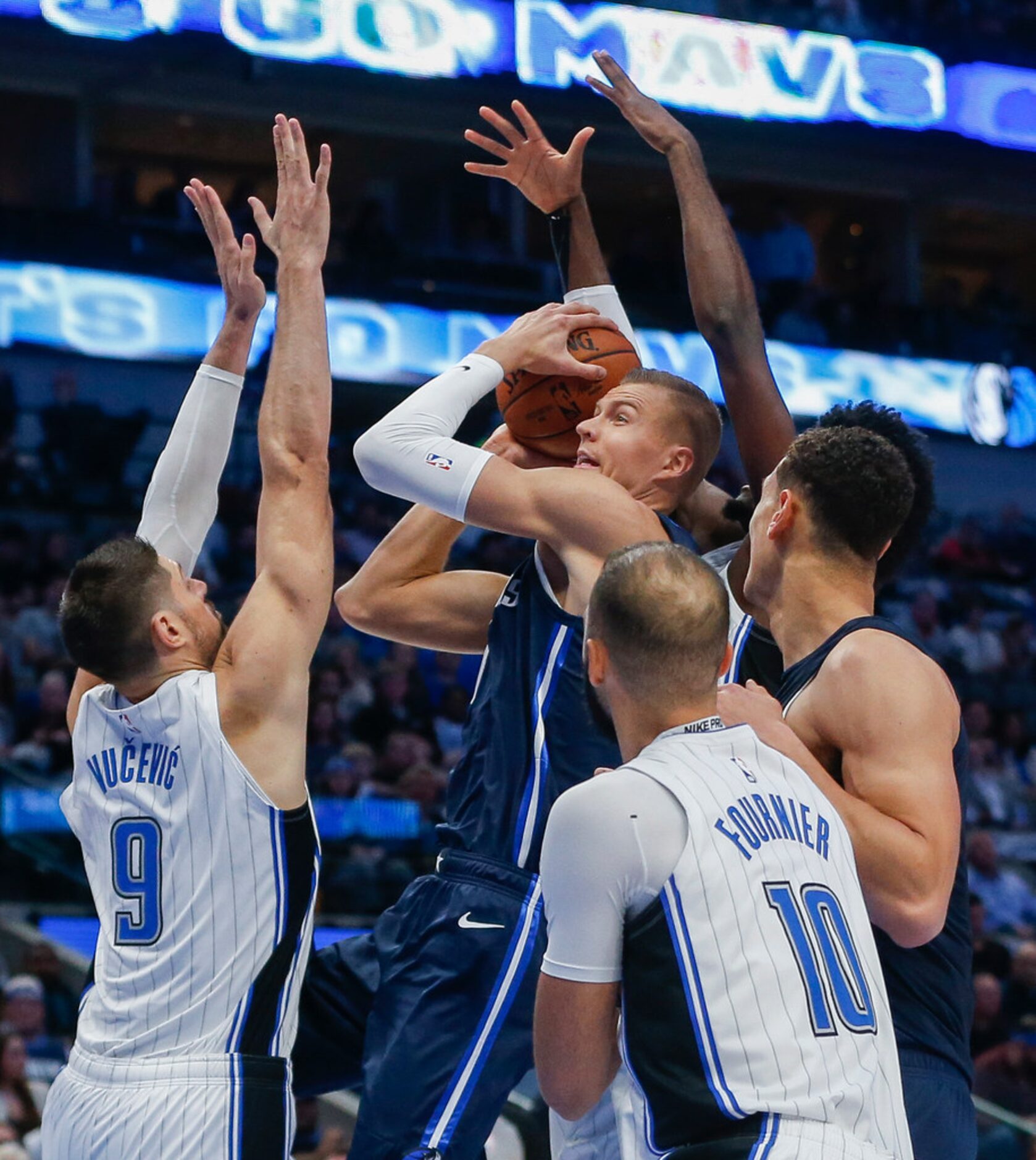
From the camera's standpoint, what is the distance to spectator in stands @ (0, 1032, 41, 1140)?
770 centimetres

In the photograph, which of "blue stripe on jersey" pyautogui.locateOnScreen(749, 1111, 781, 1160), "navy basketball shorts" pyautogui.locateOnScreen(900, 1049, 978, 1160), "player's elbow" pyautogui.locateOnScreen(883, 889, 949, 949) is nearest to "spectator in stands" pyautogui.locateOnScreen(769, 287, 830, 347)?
"navy basketball shorts" pyautogui.locateOnScreen(900, 1049, 978, 1160)

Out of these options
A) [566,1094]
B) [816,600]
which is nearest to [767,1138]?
[566,1094]

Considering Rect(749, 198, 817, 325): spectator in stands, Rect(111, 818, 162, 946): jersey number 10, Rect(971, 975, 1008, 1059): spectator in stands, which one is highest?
Rect(749, 198, 817, 325): spectator in stands

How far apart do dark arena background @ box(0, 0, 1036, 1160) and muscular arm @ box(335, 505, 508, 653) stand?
5.66 metres

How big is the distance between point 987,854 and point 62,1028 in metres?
6.83

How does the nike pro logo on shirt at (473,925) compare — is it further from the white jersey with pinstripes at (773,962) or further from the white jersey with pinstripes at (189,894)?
the white jersey with pinstripes at (773,962)

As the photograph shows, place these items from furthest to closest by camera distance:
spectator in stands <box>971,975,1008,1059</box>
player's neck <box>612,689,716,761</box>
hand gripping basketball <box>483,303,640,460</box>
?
spectator in stands <box>971,975,1008,1059</box>
hand gripping basketball <box>483,303,640,460</box>
player's neck <box>612,689,716,761</box>

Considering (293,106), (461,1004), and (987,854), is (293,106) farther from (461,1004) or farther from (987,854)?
(461,1004)

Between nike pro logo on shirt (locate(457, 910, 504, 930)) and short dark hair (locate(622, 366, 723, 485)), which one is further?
short dark hair (locate(622, 366, 723, 485))

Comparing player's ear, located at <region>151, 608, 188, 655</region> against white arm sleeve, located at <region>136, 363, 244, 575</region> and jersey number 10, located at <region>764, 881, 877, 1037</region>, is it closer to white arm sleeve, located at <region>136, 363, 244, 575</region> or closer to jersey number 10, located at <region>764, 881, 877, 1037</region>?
white arm sleeve, located at <region>136, 363, 244, 575</region>

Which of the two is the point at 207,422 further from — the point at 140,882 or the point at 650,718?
→ the point at 650,718

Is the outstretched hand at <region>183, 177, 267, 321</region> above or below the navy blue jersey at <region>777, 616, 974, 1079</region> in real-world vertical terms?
above

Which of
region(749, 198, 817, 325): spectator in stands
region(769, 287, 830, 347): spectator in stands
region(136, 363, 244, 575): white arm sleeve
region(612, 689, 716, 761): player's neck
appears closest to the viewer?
region(612, 689, 716, 761): player's neck

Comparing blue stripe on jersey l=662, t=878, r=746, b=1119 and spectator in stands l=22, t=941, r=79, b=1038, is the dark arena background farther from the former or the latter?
blue stripe on jersey l=662, t=878, r=746, b=1119
